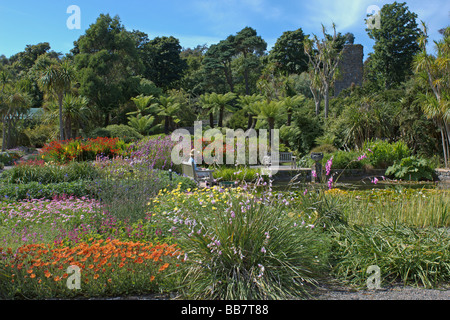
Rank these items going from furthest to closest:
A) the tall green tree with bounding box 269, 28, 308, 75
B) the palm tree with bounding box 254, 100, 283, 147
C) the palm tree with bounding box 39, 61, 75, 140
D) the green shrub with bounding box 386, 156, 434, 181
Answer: the tall green tree with bounding box 269, 28, 308, 75
the palm tree with bounding box 254, 100, 283, 147
the palm tree with bounding box 39, 61, 75, 140
the green shrub with bounding box 386, 156, 434, 181

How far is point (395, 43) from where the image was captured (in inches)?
1165

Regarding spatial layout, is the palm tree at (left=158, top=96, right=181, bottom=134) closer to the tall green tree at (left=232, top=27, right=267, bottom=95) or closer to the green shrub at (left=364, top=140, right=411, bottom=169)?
the tall green tree at (left=232, top=27, right=267, bottom=95)

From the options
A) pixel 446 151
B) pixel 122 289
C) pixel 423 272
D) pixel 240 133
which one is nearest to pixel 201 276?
pixel 122 289

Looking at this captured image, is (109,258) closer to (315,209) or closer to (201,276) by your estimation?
(201,276)

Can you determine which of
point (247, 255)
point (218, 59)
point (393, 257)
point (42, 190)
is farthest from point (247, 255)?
point (218, 59)

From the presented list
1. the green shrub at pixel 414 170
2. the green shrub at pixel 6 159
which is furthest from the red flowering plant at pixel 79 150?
the green shrub at pixel 414 170

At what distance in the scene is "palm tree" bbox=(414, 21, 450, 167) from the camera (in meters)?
12.2

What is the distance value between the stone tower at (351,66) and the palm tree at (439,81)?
21.7 meters

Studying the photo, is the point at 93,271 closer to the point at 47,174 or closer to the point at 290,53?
the point at 47,174

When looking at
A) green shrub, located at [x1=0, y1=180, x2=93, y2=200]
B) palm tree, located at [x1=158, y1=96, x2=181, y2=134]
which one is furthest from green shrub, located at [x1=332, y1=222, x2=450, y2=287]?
palm tree, located at [x1=158, y1=96, x2=181, y2=134]

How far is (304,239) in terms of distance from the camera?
3.24 meters

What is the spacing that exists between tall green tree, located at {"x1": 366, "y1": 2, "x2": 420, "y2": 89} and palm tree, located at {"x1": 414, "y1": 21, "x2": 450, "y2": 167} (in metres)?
17.8

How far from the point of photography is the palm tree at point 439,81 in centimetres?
1222

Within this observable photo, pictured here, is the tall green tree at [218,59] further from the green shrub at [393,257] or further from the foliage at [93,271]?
the foliage at [93,271]
